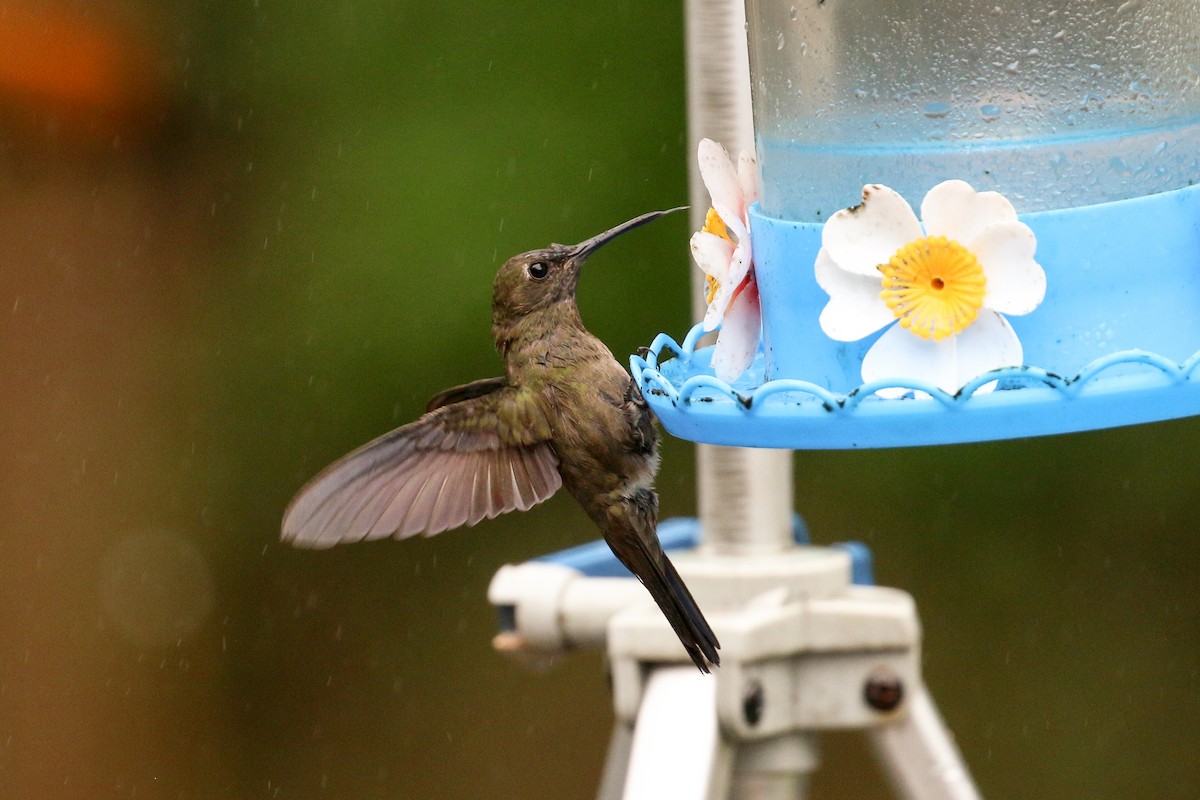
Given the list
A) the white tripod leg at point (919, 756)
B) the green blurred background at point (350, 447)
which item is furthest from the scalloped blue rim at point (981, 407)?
the green blurred background at point (350, 447)

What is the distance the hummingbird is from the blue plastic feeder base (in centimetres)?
48

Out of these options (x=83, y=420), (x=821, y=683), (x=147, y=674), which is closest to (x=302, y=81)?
(x=83, y=420)

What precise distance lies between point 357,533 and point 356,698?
4281 mm

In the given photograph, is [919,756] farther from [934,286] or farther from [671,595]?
[934,286]

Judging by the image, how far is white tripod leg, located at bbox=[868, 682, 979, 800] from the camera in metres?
2.60

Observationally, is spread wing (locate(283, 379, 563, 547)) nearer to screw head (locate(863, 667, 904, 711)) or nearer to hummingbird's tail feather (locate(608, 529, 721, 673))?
hummingbird's tail feather (locate(608, 529, 721, 673))

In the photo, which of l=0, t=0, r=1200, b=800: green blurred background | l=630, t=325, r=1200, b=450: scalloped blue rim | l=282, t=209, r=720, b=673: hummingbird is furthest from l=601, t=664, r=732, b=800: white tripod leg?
l=0, t=0, r=1200, b=800: green blurred background

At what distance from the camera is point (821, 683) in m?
2.67

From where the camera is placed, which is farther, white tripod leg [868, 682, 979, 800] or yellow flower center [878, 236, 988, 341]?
white tripod leg [868, 682, 979, 800]

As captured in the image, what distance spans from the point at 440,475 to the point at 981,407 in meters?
1.07

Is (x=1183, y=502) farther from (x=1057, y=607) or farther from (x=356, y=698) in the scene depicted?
(x=356, y=698)

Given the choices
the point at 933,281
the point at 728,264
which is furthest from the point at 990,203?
the point at 728,264

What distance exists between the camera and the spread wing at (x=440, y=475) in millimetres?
2340

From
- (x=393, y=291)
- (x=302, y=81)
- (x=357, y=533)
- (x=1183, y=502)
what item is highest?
(x=302, y=81)
